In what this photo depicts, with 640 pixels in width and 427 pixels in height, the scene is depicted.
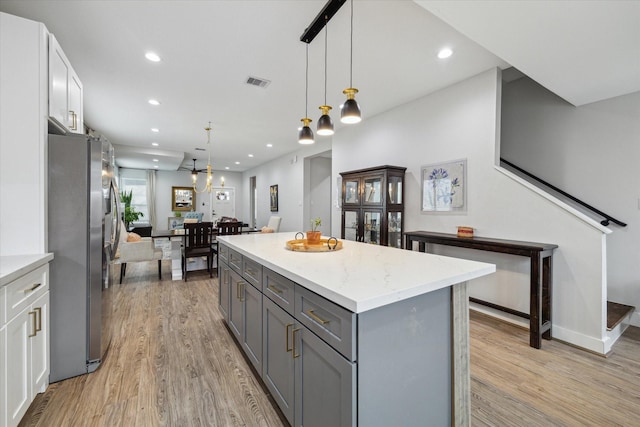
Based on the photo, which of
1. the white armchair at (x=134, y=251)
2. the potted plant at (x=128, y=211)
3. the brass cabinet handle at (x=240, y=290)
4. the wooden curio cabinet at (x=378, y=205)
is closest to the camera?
the brass cabinet handle at (x=240, y=290)

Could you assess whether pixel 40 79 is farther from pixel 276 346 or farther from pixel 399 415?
pixel 399 415

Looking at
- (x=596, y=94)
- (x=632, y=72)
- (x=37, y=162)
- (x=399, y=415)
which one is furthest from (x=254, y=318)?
(x=596, y=94)

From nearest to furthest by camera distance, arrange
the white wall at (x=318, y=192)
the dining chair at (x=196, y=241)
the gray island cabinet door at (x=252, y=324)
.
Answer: the gray island cabinet door at (x=252, y=324) < the dining chair at (x=196, y=241) < the white wall at (x=318, y=192)

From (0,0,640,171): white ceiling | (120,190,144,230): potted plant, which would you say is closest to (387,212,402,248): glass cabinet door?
(0,0,640,171): white ceiling

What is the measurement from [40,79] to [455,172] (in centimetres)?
381

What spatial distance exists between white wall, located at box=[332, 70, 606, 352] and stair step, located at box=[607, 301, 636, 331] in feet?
0.71

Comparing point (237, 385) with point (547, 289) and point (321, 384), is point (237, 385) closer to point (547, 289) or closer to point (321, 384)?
point (321, 384)

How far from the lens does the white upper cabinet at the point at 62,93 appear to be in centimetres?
191

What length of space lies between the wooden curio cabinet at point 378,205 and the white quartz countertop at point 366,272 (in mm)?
1852

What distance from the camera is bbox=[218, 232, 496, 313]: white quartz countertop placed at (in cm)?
103

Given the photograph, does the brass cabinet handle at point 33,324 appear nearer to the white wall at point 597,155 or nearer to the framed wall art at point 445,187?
the framed wall art at point 445,187

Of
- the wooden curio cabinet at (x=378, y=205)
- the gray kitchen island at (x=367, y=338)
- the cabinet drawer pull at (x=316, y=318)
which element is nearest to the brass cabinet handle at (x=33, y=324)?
the gray kitchen island at (x=367, y=338)

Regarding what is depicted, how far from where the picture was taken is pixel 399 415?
1147 mm

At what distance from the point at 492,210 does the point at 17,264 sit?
3.86 meters
